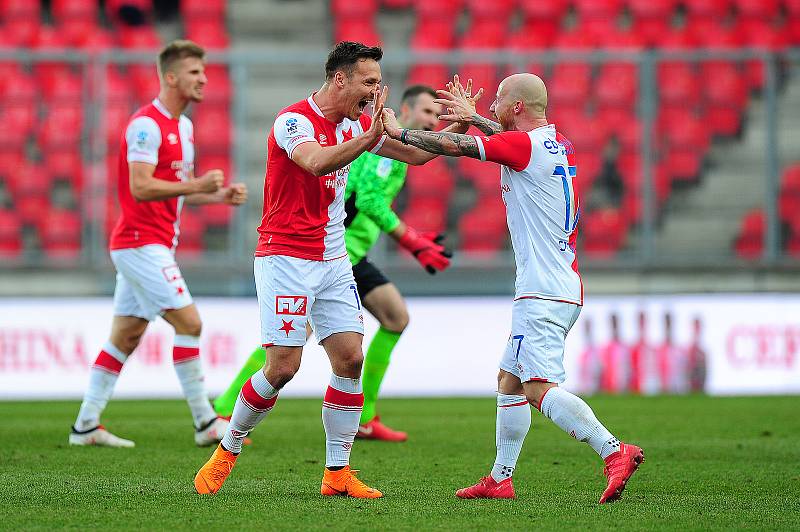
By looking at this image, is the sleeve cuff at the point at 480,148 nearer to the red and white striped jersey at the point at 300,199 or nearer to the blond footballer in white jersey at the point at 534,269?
→ the blond footballer in white jersey at the point at 534,269

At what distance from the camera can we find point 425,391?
1348 centimetres

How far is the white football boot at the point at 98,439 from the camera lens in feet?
27.4

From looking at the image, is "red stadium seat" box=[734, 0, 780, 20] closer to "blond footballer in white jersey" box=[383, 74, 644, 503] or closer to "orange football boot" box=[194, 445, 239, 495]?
"blond footballer in white jersey" box=[383, 74, 644, 503]

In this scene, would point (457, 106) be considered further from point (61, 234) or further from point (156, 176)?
point (61, 234)

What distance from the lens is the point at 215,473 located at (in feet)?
20.2

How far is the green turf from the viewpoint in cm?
541

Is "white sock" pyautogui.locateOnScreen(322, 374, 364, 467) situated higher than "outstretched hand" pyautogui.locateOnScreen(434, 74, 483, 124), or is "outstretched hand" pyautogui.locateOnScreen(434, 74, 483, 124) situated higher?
"outstretched hand" pyautogui.locateOnScreen(434, 74, 483, 124)

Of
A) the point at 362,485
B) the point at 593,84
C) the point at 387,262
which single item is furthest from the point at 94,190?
the point at 362,485

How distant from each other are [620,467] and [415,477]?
4.90 ft

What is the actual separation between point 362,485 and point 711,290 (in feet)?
29.1

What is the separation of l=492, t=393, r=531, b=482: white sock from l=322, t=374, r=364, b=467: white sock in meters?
0.71

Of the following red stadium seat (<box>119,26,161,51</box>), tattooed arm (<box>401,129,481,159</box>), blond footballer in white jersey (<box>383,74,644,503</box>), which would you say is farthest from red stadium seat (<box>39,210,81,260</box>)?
tattooed arm (<box>401,129,481,159</box>)

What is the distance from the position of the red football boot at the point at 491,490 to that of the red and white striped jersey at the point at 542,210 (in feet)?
3.00

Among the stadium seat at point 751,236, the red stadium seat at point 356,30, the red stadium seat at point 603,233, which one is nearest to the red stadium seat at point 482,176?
the red stadium seat at point 603,233
